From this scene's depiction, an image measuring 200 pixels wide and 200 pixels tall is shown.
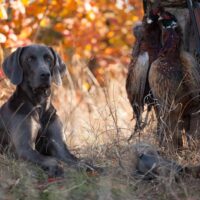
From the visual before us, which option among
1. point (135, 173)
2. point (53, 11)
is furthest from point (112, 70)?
point (135, 173)

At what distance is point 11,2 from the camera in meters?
8.60

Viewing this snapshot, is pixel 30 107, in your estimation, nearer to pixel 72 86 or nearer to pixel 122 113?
pixel 122 113

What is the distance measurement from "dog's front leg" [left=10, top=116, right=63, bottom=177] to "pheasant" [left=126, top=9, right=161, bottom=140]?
101 cm

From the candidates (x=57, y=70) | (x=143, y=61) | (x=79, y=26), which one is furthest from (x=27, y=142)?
(x=79, y=26)

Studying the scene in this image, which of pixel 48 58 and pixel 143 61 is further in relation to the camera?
pixel 48 58

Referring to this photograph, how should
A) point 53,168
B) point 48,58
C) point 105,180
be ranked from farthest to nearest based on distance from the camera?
point 48,58 → point 53,168 → point 105,180

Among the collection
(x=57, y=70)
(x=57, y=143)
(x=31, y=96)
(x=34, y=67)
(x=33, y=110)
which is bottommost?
(x=57, y=143)

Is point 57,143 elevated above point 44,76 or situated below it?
below

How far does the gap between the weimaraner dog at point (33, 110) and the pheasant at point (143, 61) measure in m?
0.73

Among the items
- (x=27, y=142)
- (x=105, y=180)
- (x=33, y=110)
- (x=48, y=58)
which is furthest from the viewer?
(x=48, y=58)

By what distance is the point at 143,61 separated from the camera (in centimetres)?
634

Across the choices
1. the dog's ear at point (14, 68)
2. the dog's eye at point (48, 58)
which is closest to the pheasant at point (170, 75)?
the dog's eye at point (48, 58)

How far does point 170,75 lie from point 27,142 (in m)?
1.44

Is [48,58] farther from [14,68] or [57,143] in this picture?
[57,143]
